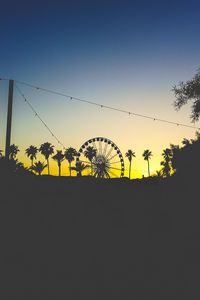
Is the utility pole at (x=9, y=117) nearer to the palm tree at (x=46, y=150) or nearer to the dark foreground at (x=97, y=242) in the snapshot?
the dark foreground at (x=97, y=242)

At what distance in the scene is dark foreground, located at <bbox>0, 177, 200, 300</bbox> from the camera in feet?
42.3

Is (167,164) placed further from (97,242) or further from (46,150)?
(97,242)

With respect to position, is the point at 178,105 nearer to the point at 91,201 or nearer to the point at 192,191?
the point at 192,191

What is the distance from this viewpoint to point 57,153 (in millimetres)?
98062

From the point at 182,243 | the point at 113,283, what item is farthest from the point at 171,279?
the point at 182,243

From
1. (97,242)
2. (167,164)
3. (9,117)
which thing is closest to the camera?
(97,242)

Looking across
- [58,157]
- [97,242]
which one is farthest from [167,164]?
[97,242]

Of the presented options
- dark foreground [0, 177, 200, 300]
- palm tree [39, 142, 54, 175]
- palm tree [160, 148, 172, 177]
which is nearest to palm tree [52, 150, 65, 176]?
palm tree [39, 142, 54, 175]

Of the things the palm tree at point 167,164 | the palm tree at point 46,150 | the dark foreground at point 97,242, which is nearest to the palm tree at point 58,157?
the palm tree at point 46,150

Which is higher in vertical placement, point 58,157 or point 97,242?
point 58,157

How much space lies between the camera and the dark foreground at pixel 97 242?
12.9 m

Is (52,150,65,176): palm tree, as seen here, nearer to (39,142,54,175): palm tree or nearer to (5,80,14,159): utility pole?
(39,142,54,175): palm tree

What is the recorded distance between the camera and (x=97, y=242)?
58.4 ft

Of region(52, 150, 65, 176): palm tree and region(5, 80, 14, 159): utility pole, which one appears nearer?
region(5, 80, 14, 159): utility pole
